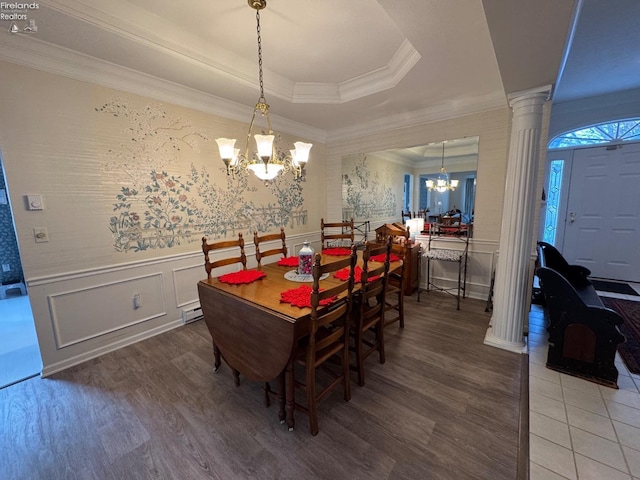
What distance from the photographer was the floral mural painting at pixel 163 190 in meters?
2.38

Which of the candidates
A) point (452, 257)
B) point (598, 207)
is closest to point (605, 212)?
point (598, 207)

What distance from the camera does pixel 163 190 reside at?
2.62 metres

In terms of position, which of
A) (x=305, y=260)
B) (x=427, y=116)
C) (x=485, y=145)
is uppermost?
(x=427, y=116)

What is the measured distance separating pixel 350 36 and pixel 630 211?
451 centimetres

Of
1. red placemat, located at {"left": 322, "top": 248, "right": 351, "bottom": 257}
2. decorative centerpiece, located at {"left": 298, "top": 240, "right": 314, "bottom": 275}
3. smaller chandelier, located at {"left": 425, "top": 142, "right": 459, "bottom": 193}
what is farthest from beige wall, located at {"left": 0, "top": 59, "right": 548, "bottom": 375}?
decorative centerpiece, located at {"left": 298, "top": 240, "right": 314, "bottom": 275}

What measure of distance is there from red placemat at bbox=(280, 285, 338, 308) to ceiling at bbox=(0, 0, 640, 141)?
5.59 feet

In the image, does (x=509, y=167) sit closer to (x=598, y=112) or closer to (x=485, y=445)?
(x=485, y=445)

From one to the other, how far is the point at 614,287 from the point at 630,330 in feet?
4.93

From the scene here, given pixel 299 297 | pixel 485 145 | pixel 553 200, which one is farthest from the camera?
pixel 553 200

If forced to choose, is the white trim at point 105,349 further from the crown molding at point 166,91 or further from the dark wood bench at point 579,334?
the dark wood bench at point 579,334

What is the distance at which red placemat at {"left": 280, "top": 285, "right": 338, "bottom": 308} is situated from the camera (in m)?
1.52

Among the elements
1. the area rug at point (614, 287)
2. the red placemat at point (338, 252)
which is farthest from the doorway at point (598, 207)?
the red placemat at point (338, 252)

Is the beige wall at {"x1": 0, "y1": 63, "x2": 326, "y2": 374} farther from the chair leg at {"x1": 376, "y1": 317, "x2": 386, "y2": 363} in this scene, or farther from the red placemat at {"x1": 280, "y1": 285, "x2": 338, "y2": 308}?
the chair leg at {"x1": 376, "y1": 317, "x2": 386, "y2": 363}

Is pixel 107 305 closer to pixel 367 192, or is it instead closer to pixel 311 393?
pixel 311 393
